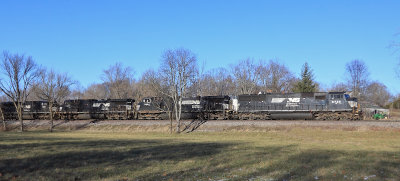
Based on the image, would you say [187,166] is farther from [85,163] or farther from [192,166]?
[85,163]

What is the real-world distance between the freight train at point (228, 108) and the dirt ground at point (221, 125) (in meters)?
2.63

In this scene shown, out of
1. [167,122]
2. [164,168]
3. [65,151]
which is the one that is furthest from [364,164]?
[167,122]

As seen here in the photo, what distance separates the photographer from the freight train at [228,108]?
107ft

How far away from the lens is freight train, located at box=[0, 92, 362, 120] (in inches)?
1282

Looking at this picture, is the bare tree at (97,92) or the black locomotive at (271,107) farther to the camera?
the bare tree at (97,92)

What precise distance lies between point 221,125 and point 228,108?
17.6 feet

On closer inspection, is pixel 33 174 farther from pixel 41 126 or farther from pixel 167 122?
pixel 41 126

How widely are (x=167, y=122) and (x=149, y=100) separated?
19.5 feet

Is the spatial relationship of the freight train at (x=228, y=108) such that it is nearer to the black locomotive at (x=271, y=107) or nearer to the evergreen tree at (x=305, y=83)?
the black locomotive at (x=271, y=107)

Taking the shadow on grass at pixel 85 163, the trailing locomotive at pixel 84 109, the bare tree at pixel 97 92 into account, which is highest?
the bare tree at pixel 97 92

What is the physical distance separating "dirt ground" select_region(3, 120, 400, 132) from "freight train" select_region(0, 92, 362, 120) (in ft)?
8.62

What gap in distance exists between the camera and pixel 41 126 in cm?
4016

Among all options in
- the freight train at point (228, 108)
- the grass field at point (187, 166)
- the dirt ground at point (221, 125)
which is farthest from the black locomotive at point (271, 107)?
the grass field at point (187, 166)

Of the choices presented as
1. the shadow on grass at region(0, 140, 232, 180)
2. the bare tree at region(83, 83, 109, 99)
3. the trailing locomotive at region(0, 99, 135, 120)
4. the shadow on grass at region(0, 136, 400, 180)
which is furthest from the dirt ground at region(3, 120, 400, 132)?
the bare tree at region(83, 83, 109, 99)
